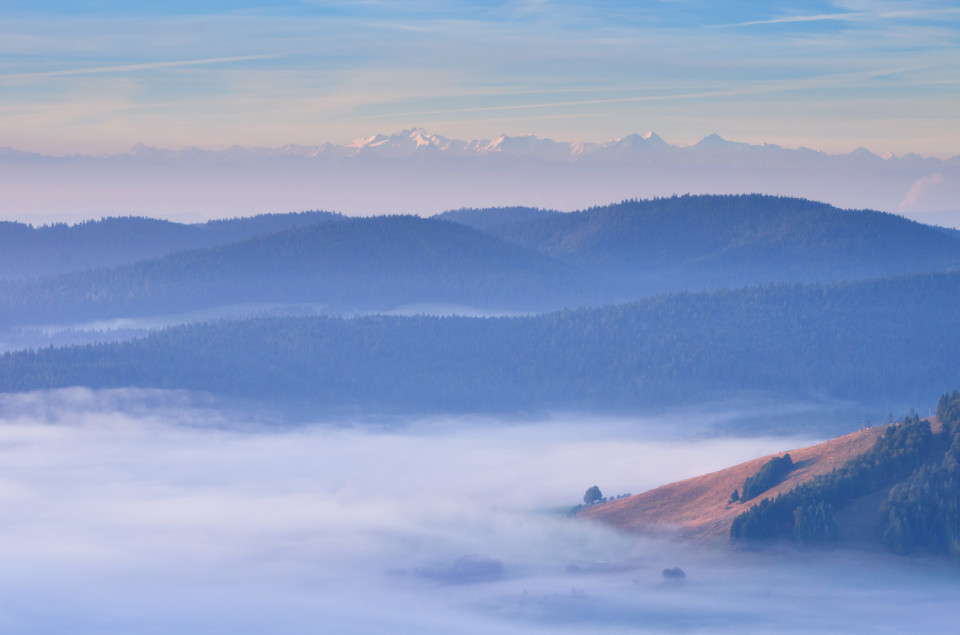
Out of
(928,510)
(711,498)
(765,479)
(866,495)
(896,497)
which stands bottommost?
(928,510)

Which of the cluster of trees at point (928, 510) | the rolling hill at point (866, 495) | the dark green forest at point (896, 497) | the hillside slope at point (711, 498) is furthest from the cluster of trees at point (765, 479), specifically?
the cluster of trees at point (928, 510)

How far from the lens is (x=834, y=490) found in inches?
6038

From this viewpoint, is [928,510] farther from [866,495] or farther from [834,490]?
[834,490]

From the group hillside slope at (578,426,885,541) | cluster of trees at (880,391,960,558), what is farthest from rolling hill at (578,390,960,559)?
hillside slope at (578,426,885,541)

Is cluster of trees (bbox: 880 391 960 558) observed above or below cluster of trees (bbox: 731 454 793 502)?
below

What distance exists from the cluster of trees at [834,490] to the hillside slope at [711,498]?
7.37 feet

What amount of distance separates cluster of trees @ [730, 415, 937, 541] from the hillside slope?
225cm

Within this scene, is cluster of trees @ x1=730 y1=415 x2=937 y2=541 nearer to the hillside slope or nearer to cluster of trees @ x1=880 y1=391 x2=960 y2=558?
cluster of trees @ x1=880 y1=391 x2=960 y2=558

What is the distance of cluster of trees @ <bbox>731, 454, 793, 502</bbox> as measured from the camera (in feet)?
531

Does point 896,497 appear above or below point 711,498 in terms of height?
below

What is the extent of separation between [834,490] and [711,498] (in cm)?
1907

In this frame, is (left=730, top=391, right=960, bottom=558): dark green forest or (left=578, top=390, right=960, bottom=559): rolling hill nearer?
(left=730, top=391, right=960, bottom=558): dark green forest

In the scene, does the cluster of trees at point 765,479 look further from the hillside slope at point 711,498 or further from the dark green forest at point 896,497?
the dark green forest at point 896,497

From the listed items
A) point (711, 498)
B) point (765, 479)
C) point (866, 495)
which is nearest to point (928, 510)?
point (866, 495)
